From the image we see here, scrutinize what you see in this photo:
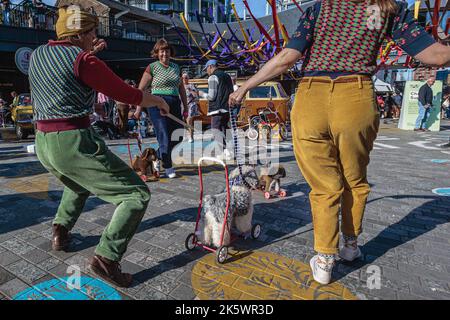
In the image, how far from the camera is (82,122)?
212 centimetres

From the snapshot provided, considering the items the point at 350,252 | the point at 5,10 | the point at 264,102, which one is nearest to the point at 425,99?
the point at 264,102

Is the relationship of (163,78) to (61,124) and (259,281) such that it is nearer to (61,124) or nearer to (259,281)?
(61,124)

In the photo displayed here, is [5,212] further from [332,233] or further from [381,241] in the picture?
[381,241]

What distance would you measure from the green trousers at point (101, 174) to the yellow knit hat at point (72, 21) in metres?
0.68

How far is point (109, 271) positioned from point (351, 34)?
2.33 m

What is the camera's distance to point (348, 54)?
2.02 metres

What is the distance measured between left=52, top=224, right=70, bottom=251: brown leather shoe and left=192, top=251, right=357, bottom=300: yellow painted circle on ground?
1214 mm

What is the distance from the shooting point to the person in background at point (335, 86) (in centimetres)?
200

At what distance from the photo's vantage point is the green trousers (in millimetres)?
2053

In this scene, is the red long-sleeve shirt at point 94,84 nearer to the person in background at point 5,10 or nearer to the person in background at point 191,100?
the person in background at point 191,100

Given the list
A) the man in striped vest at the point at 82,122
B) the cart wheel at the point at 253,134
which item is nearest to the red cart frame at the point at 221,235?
the man in striped vest at the point at 82,122

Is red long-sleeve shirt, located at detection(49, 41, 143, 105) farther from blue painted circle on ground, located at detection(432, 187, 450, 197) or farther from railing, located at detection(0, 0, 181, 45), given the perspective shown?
railing, located at detection(0, 0, 181, 45)
